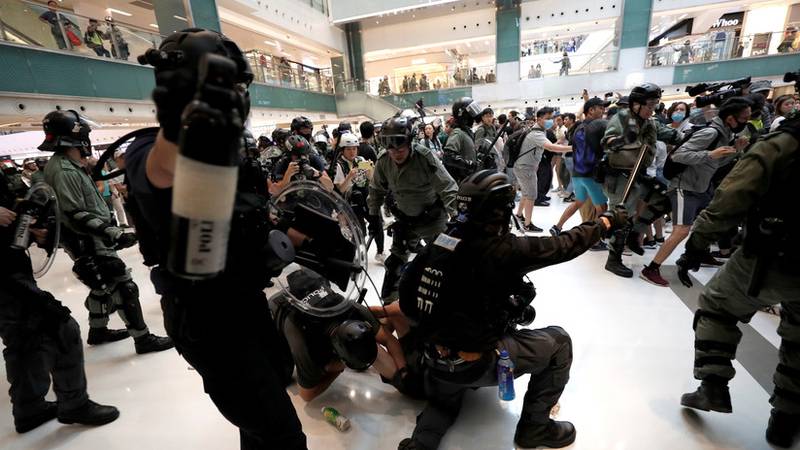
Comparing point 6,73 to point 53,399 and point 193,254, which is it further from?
point 193,254

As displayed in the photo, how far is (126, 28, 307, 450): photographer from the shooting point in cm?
96

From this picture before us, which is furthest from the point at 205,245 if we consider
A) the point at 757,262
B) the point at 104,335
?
the point at 104,335

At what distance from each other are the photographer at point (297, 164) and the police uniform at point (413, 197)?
0.66 metres

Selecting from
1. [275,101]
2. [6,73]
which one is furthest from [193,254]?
[275,101]

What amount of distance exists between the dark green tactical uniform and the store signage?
21.3 metres

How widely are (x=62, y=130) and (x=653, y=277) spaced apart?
196 inches

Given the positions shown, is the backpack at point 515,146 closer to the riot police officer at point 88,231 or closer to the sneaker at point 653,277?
the sneaker at point 653,277

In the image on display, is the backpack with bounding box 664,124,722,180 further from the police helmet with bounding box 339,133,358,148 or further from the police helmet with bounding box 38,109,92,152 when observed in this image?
the police helmet with bounding box 38,109,92,152

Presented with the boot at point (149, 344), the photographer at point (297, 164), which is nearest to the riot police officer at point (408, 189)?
the photographer at point (297, 164)

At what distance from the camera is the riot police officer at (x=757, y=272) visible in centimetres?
147

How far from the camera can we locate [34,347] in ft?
6.46

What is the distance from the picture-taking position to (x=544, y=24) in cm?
1633

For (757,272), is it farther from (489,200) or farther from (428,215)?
(428,215)

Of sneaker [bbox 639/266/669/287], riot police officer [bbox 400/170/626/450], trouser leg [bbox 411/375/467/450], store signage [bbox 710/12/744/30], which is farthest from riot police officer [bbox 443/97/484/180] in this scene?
Result: store signage [bbox 710/12/744/30]
